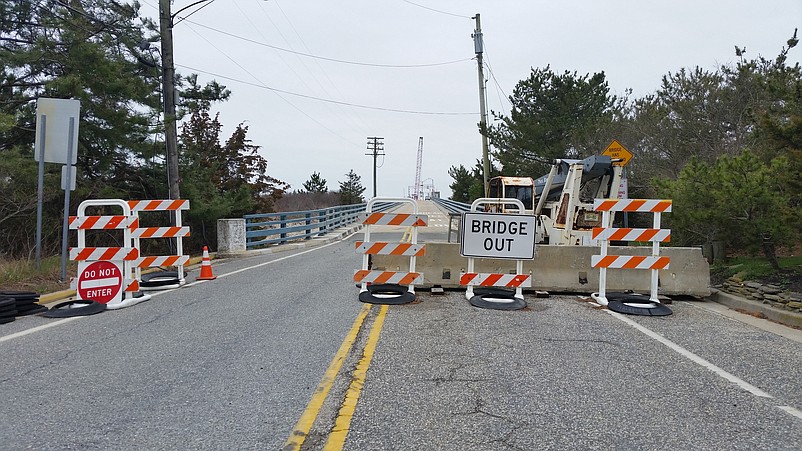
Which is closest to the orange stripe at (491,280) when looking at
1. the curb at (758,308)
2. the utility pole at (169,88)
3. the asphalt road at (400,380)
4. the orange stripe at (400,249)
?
the asphalt road at (400,380)

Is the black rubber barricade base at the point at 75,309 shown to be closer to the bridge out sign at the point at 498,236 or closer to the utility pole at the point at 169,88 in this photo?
the bridge out sign at the point at 498,236

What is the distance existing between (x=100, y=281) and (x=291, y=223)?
53.8 ft

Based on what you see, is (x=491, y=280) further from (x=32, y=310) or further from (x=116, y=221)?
(x=32, y=310)

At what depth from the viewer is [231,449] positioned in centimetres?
348

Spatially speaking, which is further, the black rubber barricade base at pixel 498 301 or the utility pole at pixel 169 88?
the utility pole at pixel 169 88

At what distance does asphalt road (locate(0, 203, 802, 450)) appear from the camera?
371 centimetres

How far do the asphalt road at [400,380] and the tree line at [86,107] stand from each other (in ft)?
24.7

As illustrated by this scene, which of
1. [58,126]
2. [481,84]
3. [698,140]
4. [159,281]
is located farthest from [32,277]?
[481,84]

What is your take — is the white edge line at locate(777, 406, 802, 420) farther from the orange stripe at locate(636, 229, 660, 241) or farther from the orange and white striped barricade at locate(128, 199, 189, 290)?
the orange and white striped barricade at locate(128, 199, 189, 290)

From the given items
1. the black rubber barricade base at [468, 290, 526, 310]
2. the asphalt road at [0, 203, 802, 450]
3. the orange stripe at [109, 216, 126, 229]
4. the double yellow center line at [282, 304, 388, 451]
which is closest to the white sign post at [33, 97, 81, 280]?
the orange stripe at [109, 216, 126, 229]

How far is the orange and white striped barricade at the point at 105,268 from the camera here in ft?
26.5

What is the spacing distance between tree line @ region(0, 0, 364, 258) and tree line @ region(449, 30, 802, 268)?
1425cm

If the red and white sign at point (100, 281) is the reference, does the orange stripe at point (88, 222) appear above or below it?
above

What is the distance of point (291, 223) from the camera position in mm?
24500
